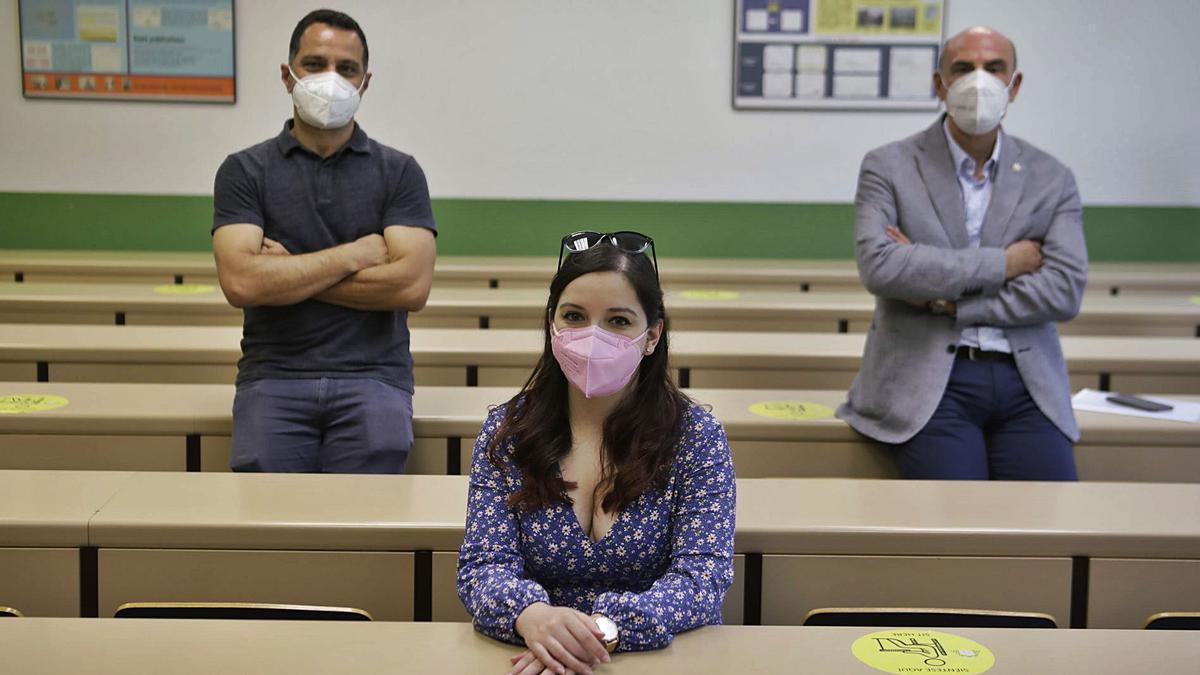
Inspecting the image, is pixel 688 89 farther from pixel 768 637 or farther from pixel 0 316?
pixel 768 637

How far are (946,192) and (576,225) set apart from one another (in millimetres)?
3682

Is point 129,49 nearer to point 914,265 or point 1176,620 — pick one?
point 914,265

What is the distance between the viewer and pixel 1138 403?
9.59ft

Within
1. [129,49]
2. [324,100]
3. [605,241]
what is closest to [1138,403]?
[605,241]

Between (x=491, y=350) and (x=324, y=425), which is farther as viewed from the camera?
(x=491, y=350)

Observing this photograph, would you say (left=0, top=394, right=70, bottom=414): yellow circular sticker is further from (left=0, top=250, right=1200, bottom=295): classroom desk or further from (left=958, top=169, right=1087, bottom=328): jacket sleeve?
(left=0, top=250, right=1200, bottom=295): classroom desk

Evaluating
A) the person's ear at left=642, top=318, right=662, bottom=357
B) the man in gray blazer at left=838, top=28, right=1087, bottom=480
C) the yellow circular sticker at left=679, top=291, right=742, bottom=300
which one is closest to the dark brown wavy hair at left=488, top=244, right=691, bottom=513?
the person's ear at left=642, top=318, right=662, bottom=357

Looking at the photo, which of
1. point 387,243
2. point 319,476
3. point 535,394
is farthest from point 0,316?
point 535,394

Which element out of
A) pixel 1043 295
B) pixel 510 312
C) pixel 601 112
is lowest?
pixel 510 312

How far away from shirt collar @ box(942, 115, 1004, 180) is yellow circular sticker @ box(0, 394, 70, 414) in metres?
2.15

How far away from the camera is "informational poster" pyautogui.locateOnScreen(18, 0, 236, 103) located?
19.6ft

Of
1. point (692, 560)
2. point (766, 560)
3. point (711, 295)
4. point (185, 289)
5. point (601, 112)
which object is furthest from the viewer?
point (601, 112)

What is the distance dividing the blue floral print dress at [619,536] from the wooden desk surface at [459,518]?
0.84ft

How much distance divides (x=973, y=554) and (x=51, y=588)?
1.48 meters
